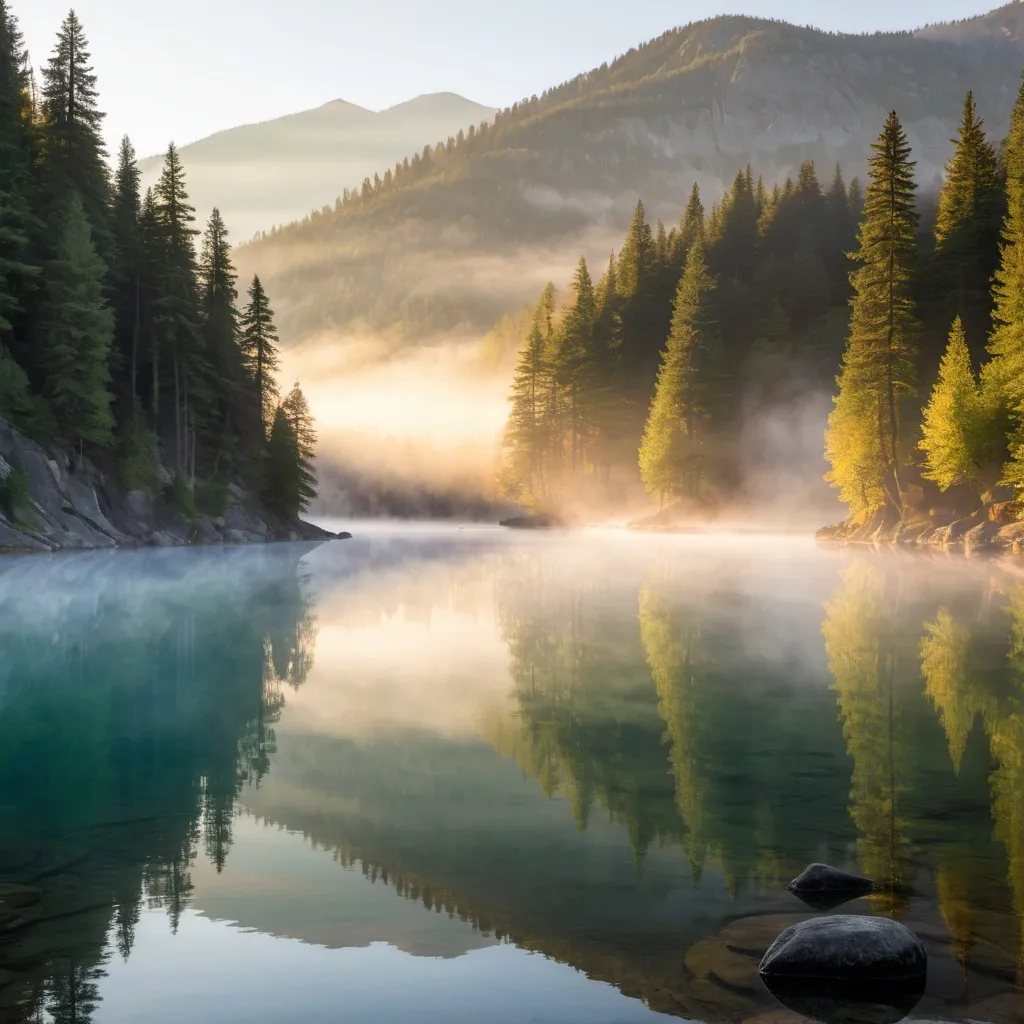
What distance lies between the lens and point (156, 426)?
7081 cm

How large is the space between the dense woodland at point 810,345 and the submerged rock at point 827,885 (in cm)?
4550

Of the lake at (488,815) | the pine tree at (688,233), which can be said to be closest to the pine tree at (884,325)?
the lake at (488,815)

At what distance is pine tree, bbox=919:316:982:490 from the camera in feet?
179

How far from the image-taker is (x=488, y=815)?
1069cm

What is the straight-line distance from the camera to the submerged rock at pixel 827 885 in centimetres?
834

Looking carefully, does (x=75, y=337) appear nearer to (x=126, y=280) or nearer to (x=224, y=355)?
(x=126, y=280)

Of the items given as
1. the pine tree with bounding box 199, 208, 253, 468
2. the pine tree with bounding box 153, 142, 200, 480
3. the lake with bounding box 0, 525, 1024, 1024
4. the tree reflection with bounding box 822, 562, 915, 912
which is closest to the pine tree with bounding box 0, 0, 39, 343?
the pine tree with bounding box 153, 142, 200, 480

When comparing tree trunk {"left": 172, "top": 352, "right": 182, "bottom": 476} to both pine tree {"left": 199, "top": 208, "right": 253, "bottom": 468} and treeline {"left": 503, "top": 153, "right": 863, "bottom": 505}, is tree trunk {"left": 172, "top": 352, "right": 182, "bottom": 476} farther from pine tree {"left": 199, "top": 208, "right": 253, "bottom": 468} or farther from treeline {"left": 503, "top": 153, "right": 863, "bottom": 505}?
treeline {"left": 503, "top": 153, "right": 863, "bottom": 505}

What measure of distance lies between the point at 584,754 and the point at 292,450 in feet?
229

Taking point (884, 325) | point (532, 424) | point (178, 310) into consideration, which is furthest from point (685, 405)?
point (178, 310)

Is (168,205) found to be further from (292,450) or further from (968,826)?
(968,826)

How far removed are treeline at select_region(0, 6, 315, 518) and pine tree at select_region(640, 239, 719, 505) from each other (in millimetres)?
29163

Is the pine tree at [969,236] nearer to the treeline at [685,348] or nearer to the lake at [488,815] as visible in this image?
the treeline at [685,348]

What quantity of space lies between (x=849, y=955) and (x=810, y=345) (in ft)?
316
